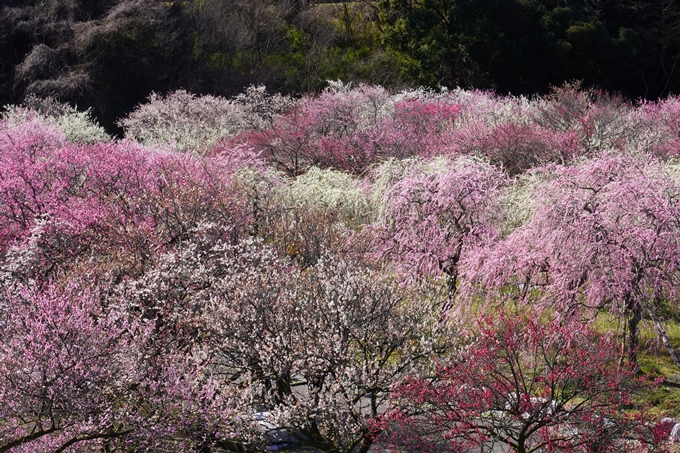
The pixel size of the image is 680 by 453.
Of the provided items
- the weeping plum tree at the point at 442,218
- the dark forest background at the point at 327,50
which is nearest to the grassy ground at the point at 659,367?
the weeping plum tree at the point at 442,218

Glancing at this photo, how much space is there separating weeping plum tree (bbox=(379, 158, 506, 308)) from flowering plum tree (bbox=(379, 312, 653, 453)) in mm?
4562

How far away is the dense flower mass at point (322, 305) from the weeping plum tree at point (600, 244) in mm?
36

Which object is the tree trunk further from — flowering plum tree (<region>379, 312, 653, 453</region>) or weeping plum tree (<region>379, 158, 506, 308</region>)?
weeping plum tree (<region>379, 158, 506, 308</region>)

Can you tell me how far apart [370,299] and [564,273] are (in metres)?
3.76

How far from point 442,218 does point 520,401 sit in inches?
255

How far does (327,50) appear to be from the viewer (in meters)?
46.7

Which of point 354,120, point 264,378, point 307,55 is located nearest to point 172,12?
point 307,55

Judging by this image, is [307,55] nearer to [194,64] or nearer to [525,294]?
[194,64]

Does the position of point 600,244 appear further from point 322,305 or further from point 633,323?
point 322,305

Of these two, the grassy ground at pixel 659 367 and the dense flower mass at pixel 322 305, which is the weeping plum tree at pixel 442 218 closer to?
the dense flower mass at pixel 322 305

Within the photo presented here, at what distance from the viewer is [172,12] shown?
43.1 meters

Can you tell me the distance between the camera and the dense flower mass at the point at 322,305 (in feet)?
29.2

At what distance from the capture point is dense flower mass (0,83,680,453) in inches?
350

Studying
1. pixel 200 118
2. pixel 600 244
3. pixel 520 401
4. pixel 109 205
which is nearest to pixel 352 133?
pixel 200 118
